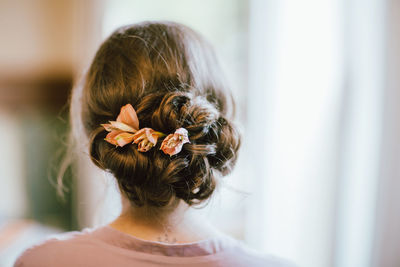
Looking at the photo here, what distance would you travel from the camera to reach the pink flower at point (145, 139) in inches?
24.9

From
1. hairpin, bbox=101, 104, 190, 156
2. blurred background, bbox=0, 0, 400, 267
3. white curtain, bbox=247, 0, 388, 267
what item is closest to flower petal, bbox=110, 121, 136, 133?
hairpin, bbox=101, 104, 190, 156

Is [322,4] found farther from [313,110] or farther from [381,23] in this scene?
[313,110]

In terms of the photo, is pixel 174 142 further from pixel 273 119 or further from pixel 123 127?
pixel 273 119

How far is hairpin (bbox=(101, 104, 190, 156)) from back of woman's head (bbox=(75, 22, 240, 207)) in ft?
0.06

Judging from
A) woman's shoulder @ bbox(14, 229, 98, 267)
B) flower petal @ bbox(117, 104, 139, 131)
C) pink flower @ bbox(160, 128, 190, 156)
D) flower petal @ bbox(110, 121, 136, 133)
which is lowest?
woman's shoulder @ bbox(14, 229, 98, 267)

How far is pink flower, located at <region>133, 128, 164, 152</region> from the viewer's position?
631 millimetres

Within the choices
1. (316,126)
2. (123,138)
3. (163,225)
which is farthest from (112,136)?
(316,126)

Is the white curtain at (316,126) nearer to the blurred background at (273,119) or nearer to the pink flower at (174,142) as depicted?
the blurred background at (273,119)

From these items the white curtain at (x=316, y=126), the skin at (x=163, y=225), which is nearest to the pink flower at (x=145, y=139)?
the skin at (x=163, y=225)

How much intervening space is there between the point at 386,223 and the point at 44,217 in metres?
1.52

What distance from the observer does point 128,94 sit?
69cm

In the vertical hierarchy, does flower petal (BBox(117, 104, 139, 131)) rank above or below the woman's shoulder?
above

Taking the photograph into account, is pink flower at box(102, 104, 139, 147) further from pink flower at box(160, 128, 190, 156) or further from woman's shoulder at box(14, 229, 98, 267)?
woman's shoulder at box(14, 229, 98, 267)

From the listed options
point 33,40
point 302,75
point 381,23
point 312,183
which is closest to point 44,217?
point 33,40
